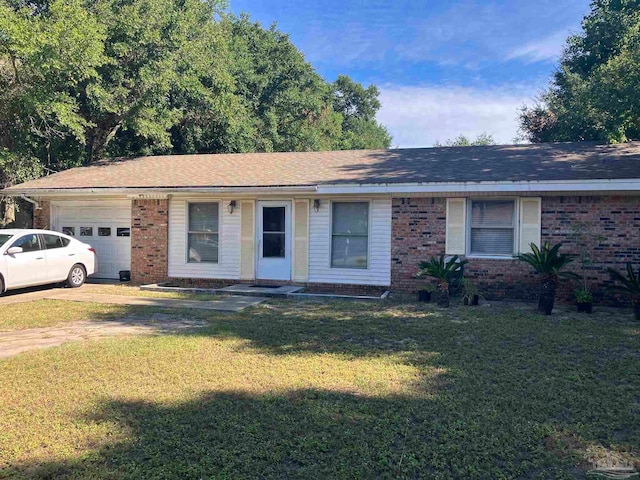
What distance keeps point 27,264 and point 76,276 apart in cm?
147

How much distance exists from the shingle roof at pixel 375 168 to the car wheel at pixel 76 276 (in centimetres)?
219

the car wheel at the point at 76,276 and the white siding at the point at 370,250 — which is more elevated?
the white siding at the point at 370,250

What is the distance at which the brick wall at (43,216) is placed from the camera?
14250 mm

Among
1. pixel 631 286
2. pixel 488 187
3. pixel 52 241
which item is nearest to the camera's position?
pixel 631 286

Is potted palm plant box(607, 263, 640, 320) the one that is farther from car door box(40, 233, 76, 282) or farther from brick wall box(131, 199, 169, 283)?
car door box(40, 233, 76, 282)

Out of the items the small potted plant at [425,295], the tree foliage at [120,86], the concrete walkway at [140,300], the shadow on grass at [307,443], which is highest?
the tree foliage at [120,86]

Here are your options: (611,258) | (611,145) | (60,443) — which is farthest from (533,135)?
(60,443)

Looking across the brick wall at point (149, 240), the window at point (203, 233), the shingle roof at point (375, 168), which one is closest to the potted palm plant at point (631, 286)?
the shingle roof at point (375, 168)

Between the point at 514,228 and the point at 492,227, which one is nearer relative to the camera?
the point at 514,228

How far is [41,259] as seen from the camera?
11258 millimetres

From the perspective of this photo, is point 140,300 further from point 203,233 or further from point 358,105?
point 358,105

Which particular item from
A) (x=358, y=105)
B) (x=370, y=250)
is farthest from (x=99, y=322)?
(x=358, y=105)

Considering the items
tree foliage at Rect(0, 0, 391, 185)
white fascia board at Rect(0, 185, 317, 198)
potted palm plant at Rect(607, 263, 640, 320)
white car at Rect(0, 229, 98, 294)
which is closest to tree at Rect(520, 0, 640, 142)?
potted palm plant at Rect(607, 263, 640, 320)

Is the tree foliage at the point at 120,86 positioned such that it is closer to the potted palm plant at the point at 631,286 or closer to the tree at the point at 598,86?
the tree at the point at 598,86
